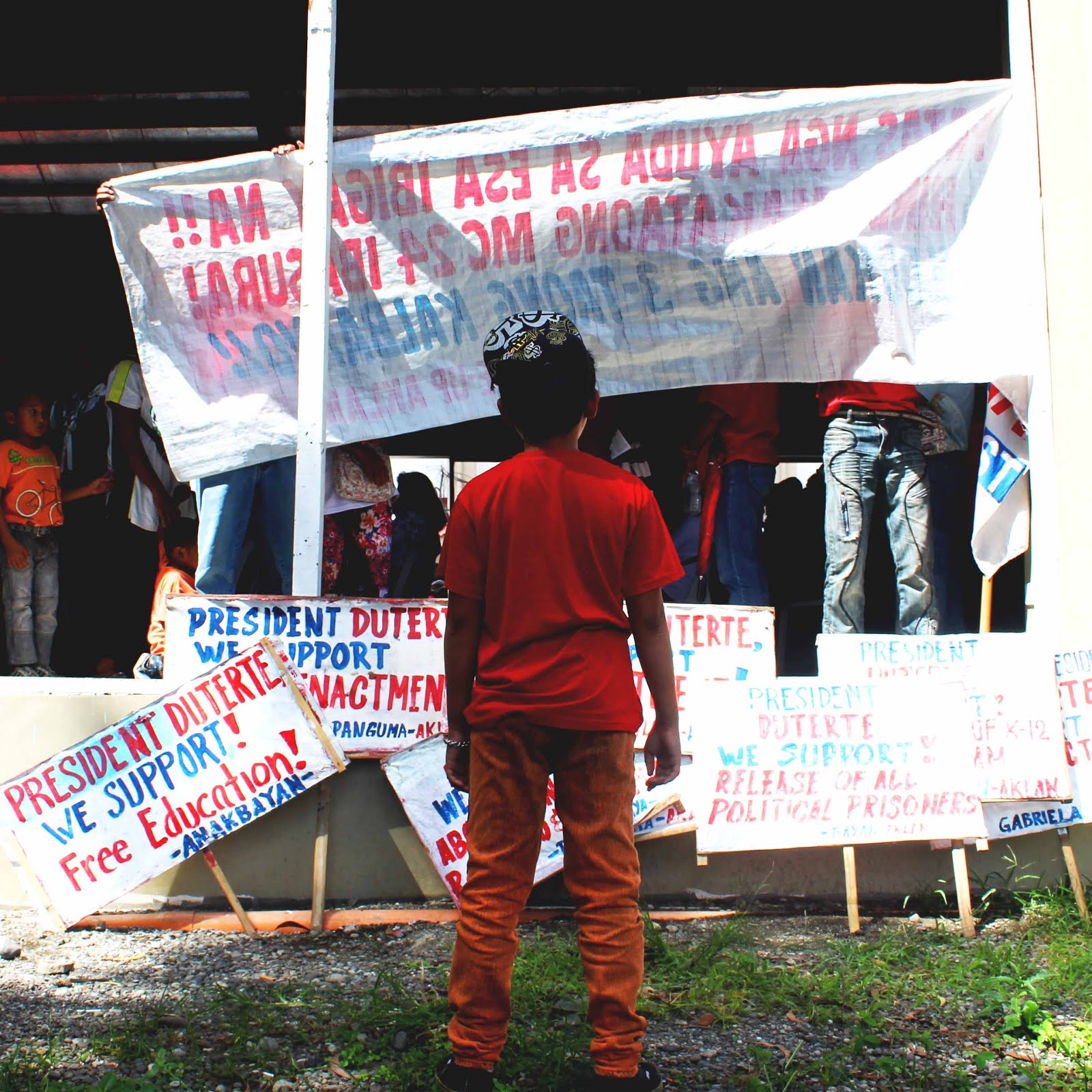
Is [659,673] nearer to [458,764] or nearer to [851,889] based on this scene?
[458,764]

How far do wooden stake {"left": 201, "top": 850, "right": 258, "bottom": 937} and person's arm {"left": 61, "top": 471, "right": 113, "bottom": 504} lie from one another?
9.89 ft

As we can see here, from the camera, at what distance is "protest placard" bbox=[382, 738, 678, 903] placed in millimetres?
4387

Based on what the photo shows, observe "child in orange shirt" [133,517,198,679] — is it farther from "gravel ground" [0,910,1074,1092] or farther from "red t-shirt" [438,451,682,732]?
"red t-shirt" [438,451,682,732]

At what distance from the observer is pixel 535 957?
3787mm

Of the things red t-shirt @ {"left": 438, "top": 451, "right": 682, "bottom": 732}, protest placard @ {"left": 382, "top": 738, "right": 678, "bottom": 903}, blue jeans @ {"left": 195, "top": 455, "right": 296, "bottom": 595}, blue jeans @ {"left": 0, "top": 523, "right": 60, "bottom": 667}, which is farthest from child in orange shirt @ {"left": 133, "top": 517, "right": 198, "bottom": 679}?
red t-shirt @ {"left": 438, "top": 451, "right": 682, "bottom": 732}

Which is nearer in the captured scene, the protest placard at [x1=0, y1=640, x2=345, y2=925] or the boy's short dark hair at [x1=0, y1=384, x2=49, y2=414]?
the protest placard at [x1=0, y1=640, x2=345, y2=925]

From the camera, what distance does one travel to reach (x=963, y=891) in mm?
4281

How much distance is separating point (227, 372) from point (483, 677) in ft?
8.69

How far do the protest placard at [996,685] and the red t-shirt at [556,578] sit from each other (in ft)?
7.03

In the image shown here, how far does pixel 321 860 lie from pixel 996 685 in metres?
2.81

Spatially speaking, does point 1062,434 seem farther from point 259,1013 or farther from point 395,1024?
point 259,1013

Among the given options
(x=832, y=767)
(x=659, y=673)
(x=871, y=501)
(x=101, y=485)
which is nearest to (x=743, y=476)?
(x=871, y=501)

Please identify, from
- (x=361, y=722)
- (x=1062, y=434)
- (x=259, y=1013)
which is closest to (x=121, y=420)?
(x=361, y=722)

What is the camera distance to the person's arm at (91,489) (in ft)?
21.6
